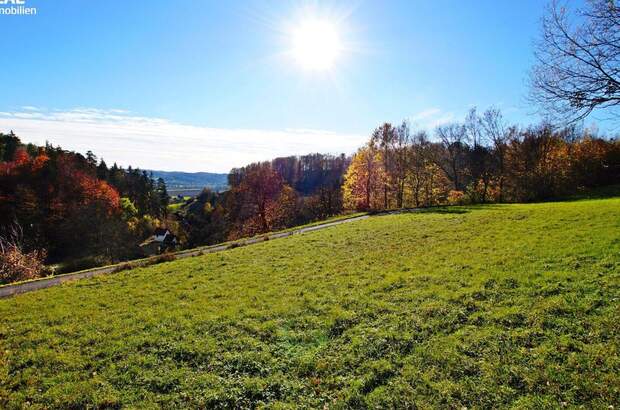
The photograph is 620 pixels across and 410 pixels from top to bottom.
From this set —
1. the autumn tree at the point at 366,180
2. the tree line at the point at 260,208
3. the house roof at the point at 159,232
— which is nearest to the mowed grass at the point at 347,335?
the tree line at the point at 260,208

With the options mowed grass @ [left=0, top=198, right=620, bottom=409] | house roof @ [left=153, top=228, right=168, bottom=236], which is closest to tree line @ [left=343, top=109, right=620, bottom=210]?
mowed grass @ [left=0, top=198, right=620, bottom=409]

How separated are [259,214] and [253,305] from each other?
117ft

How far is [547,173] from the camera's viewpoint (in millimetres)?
44719

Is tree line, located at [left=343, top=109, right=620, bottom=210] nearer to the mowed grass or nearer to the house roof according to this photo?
the mowed grass

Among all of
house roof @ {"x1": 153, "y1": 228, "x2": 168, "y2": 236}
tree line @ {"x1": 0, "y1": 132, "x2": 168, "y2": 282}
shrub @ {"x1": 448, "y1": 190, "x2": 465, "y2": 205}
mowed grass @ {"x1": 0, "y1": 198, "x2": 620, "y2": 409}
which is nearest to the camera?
mowed grass @ {"x1": 0, "y1": 198, "x2": 620, "y2": 409}

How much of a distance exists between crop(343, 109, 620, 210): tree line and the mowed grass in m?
33.6

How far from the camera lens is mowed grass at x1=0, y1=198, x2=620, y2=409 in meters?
6.14

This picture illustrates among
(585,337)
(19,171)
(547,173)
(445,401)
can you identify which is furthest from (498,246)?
(19,171)

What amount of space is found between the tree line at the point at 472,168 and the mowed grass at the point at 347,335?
1323 inches

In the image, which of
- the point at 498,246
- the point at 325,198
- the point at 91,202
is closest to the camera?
the point at 498,246

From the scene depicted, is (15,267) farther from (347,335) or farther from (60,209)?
(60,209)

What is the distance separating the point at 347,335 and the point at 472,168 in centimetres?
5284

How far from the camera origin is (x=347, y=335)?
8.48 m

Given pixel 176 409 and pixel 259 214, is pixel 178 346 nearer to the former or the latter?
pixel 176 409
